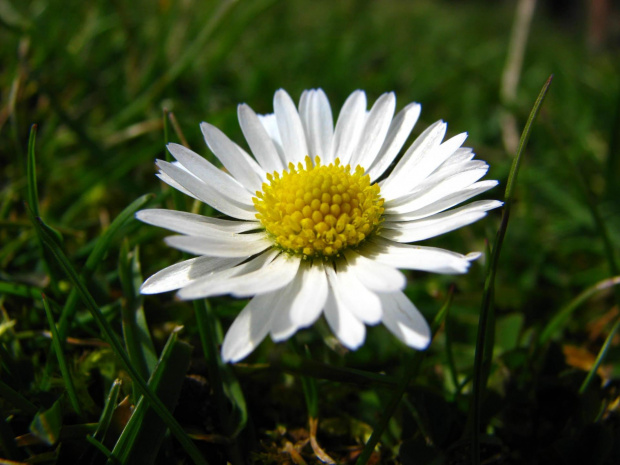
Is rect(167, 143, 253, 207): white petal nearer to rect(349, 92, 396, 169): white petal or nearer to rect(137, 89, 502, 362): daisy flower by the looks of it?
rect(137, 89, 502, 362): daisy flower

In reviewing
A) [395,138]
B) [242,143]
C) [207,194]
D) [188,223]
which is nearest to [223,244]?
[188,223]

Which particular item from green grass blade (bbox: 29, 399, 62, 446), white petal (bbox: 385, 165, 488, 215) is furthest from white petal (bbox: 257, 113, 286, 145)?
green grass blade (bbox: 29, 399, 62, 446)

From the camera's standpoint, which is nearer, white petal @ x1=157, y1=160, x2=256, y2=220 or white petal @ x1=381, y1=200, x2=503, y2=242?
white petal @ x1=381, y1=200, x2=503, y2=242

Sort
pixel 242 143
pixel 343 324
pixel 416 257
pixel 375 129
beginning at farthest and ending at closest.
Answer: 1. pixel 242 143
2. pixel 375 129
3. pixel 416 257
4. pixel 343 324

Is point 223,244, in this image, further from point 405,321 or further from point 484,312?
point 484,312

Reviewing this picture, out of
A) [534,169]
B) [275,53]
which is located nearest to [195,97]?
[275,53]

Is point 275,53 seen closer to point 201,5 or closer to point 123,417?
point 201,5
